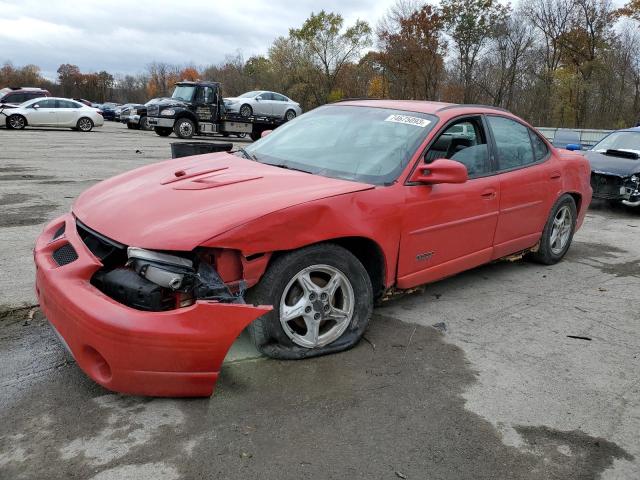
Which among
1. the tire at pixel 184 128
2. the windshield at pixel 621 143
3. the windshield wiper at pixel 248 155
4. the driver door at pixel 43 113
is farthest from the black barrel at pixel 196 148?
the driver door at pixel 43 113

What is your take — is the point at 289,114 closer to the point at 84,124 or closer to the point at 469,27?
the point at 84,124

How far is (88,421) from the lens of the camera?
8.20 ft

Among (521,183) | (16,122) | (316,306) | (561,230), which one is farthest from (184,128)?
(316,306)

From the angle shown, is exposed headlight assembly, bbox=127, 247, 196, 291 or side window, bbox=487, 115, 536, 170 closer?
exposed headlight assembly, bbox=127, 247, 196, 291

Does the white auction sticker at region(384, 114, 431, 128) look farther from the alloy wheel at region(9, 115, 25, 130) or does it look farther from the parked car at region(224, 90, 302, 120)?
the alloy wheel at region(9, 115, 25, 130)

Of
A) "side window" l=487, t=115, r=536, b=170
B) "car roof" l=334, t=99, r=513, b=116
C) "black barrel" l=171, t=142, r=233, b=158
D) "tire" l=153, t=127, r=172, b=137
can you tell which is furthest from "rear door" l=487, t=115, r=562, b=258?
"tire" l=153, t=127, r=172, b=137

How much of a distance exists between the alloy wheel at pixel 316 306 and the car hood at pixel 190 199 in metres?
0.45

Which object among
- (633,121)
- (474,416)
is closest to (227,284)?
(474,416)

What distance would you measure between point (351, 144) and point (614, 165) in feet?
21.7

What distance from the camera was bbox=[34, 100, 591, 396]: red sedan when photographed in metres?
2.54

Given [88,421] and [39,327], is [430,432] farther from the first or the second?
[39,327]

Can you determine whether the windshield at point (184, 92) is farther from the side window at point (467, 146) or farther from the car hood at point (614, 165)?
the side window at point (467, 146)

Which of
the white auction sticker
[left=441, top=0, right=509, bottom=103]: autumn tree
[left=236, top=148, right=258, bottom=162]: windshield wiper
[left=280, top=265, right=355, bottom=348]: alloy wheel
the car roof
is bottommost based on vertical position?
[left=280, top=265, right=355, bottom=348]: alloy wheel

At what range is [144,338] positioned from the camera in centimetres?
242
